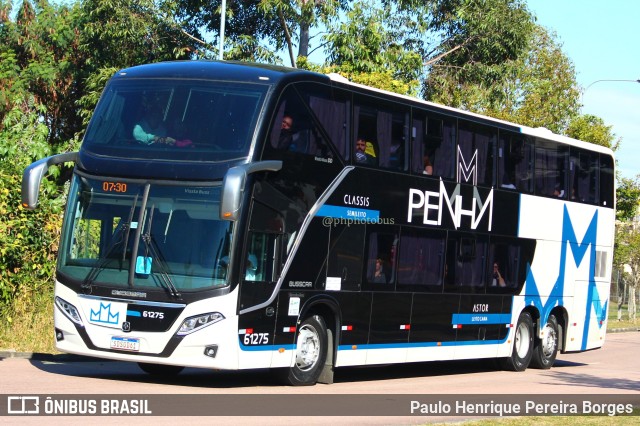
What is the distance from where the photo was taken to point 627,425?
12.5 metres

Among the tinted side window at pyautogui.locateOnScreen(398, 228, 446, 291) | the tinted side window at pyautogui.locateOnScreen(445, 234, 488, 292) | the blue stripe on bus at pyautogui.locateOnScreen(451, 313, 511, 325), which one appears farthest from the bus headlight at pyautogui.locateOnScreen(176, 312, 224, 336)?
the blue stripe on bus at pyautogui.locateOnScreen(451, 313, 511, 325)

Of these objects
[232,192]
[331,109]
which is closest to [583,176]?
[331,109]

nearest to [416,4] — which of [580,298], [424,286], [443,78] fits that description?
[443,78]

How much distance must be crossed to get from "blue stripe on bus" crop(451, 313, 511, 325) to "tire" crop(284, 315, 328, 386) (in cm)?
415

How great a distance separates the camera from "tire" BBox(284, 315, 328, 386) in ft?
51.5

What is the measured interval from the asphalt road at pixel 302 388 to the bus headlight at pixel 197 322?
802mm

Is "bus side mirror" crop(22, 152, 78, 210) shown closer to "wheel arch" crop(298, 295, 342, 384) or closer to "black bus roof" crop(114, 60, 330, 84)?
"black bus roof" crop(114, 60, 330, 84)

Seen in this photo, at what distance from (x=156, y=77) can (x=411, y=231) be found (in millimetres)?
5335

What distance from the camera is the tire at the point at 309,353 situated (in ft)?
51.5

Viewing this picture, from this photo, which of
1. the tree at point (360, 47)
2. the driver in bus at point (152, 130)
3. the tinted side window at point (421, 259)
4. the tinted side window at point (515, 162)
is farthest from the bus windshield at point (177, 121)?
the tree at point (360, 47)

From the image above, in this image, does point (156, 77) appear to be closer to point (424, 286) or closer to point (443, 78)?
point (424, 286)

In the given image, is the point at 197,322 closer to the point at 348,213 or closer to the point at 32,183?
the point at 32,183

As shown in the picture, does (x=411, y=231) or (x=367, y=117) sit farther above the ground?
(x=367, y=117)

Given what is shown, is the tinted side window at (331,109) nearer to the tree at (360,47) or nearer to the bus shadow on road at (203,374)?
the bus shadow on road at (203,374)
